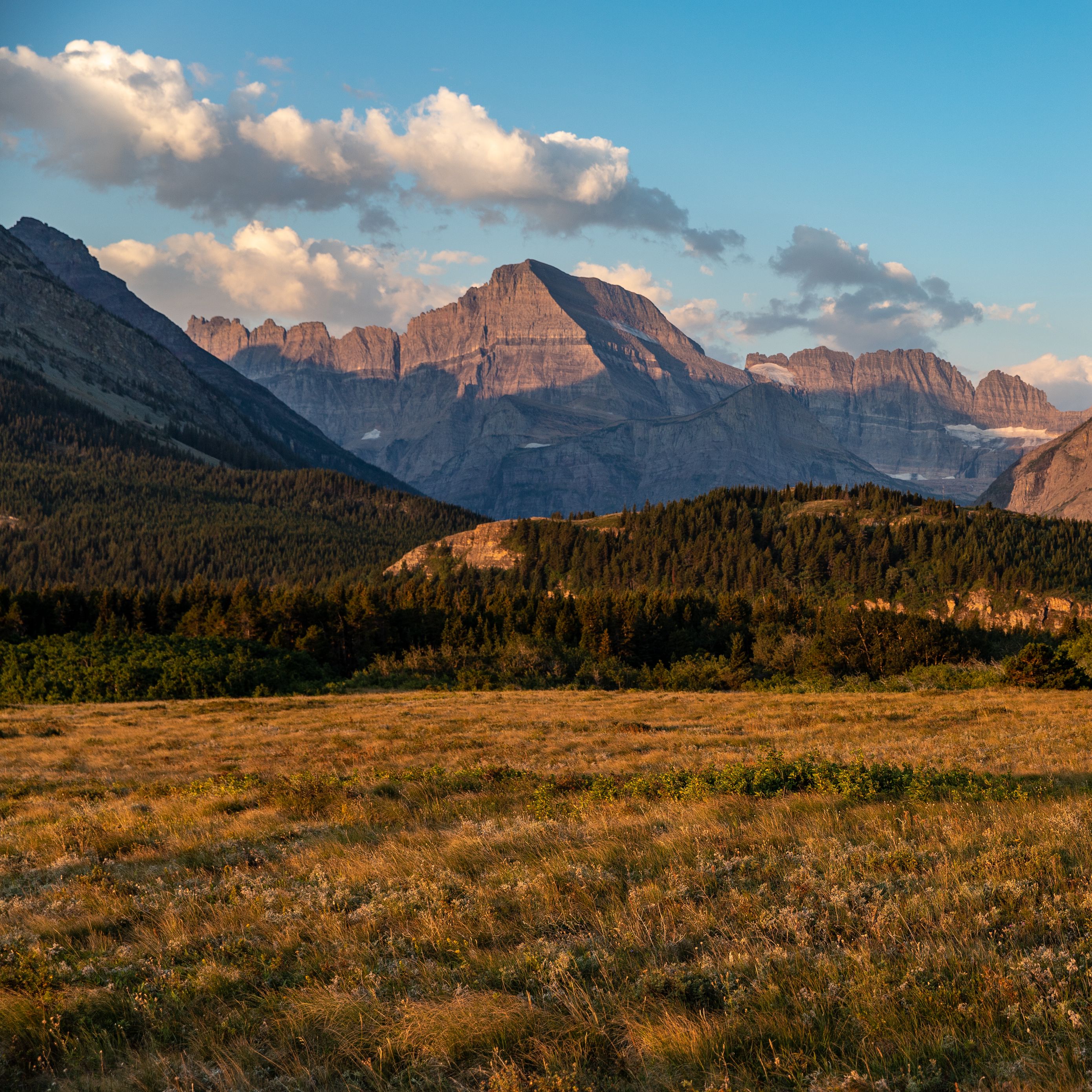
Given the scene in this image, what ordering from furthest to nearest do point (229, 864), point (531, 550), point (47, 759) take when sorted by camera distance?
point (531, 550) < point (47, 759) < point (229, 864)

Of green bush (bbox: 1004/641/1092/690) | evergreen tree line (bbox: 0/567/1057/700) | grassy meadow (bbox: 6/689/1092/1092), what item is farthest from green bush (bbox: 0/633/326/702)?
green bush (bbox: 1004/641/1092/690)

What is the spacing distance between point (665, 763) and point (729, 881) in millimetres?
11550

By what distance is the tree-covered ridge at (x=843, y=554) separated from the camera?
16075 centimetres

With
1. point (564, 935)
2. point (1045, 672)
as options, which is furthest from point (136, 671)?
point (1045, 672)

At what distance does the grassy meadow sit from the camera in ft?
18.4

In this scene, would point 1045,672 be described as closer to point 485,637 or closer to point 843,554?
point 485,637

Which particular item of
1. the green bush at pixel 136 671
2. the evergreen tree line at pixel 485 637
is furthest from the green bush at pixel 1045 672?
the green bush at pixel 136 671

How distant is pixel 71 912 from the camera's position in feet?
29.7

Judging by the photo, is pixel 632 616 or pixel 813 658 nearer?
pixel 813 658

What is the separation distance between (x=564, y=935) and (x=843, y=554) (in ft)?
587

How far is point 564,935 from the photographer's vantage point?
7.68m

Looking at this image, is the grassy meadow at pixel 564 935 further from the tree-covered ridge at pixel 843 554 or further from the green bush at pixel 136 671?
the tree-covered ridge at pixel 843 554

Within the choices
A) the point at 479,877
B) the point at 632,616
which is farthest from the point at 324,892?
the point at 632,616

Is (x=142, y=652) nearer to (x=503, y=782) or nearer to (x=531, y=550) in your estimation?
(x=503, y=782)
